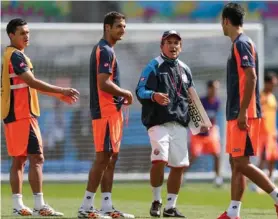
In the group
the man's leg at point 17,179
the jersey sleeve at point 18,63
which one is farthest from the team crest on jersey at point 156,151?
the jersey sleeve at point 18,63

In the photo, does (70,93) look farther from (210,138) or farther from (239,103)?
(210,138)

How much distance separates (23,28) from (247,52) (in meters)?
2.82

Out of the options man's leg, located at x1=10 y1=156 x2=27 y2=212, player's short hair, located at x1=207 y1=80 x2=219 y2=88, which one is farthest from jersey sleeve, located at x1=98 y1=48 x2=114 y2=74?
player's short hair, located at x1=207 y1=80 x2=219 y2=88

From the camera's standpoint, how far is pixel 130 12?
1110 inches

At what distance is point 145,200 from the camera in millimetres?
14547

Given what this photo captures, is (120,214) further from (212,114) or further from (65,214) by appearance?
(212,114)

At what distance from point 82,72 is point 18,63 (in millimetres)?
7616

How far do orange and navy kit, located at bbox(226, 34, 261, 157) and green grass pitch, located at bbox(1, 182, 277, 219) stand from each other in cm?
150

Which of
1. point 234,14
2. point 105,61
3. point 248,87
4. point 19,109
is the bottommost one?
point 19,109

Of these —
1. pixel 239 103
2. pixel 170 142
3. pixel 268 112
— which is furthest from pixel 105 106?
pixel 268 112

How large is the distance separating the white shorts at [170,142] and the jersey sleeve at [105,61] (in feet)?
2.91

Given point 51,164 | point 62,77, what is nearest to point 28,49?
point 62,77

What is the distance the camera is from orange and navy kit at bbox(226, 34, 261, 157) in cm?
955

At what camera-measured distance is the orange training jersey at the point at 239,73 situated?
9531mm
